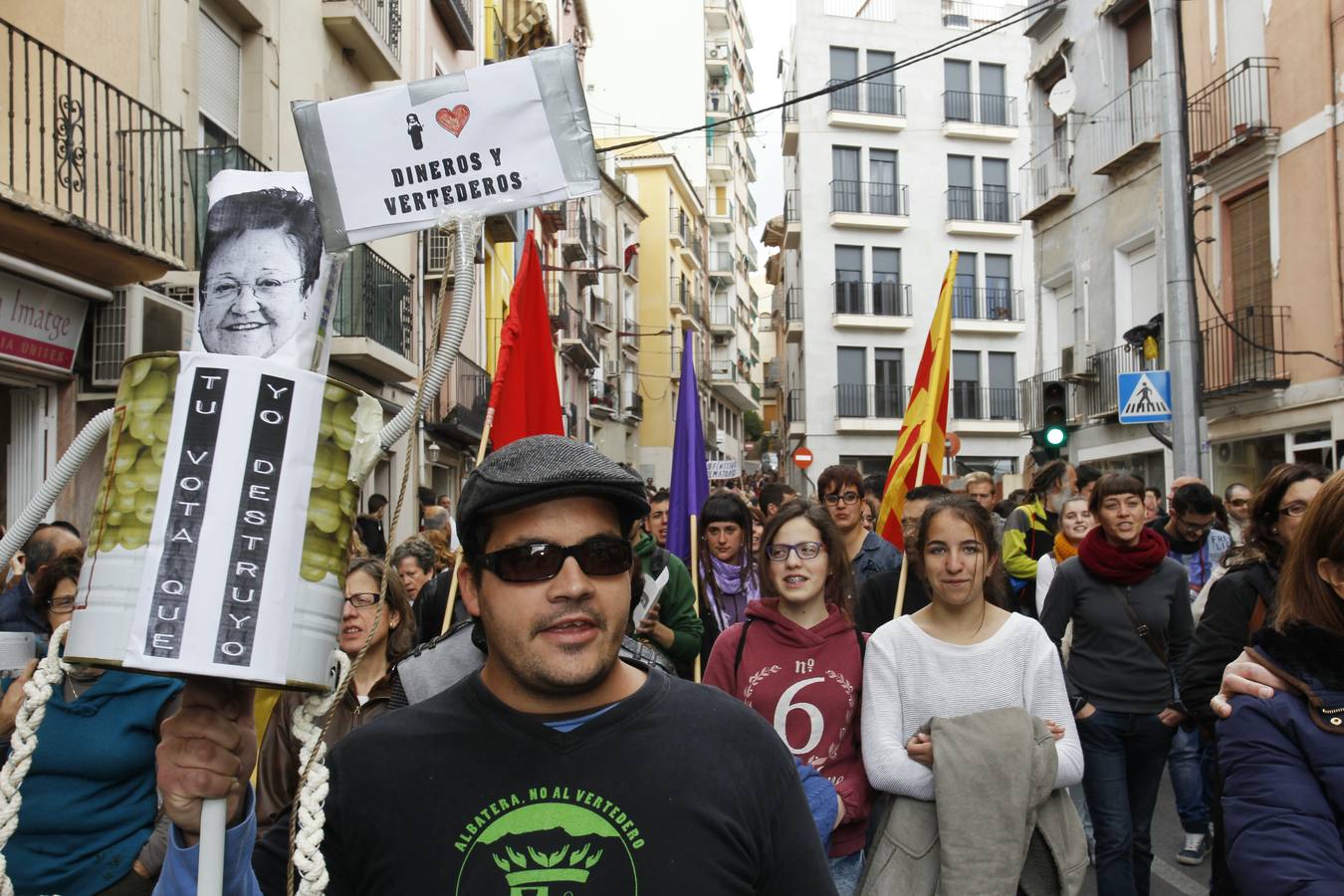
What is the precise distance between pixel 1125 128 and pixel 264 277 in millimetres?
19757

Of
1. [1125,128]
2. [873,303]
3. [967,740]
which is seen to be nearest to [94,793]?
[967,740]

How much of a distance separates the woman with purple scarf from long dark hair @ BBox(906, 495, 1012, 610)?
2.36 m

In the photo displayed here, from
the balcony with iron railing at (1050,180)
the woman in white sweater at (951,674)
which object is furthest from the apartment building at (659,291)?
the woman in white sweater at (951,674)

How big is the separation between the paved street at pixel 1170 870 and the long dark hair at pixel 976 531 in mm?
2539

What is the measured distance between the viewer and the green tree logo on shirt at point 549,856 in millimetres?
1996

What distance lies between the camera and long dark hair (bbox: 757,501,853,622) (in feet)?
15.0

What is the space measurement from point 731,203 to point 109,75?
209 feet

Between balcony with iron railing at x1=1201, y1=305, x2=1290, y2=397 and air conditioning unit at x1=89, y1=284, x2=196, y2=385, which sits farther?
balcony with iron railing at x1=1201, y1=305, x2=1290, y2=397

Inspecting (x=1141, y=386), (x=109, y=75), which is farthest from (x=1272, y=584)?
(x=109, y=75)

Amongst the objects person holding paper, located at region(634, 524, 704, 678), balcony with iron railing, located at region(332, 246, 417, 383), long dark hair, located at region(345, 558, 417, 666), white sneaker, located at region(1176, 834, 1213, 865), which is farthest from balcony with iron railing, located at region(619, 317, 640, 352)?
long dark hair, located at region(345, 558, 417, 666)

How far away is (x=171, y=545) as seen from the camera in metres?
1.82

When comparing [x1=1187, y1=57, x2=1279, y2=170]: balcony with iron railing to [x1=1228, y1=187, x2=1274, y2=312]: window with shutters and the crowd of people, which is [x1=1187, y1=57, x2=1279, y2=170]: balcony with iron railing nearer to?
[x1=1228, y1=187, x2=1274, y2=312]: window with shutters

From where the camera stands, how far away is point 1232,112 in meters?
16.0

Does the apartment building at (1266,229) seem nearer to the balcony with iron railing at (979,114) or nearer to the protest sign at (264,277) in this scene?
the protest sign at (264,277)
